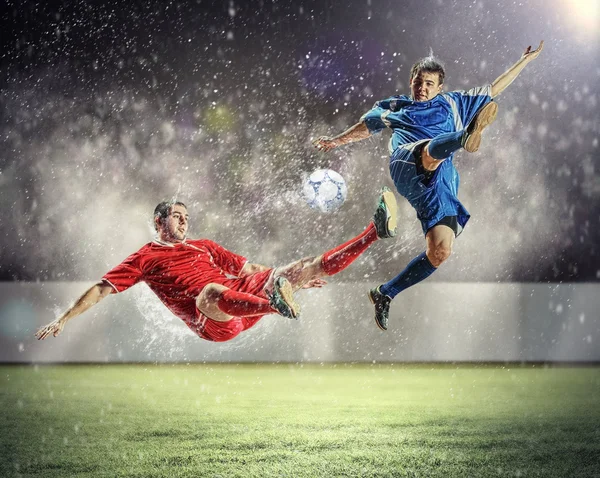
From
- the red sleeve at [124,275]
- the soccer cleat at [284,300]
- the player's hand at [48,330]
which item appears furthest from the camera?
the red sleeve at [124,275]

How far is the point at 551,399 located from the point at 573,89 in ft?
9.84

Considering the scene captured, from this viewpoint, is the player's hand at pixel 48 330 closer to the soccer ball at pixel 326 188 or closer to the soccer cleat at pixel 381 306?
the soccer cleat at pixel 381 306

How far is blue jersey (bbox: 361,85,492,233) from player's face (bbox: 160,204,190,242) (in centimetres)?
154

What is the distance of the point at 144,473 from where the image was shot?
304 centimetres

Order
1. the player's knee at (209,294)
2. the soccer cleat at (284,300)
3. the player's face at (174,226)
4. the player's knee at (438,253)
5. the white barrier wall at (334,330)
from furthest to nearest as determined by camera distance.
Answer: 1. the white barrier wall at (334,330)
2. the player's face at (174,226)
3. the player's knee at (209,294)
4. the player's knee at (438,253)
5. the soccer cleat at (284,300)

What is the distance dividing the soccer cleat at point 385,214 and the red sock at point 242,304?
800 millimetres

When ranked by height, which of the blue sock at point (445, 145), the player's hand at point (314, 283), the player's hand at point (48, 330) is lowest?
the player's hand at point (48, 330)

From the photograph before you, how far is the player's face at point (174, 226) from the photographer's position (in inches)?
174

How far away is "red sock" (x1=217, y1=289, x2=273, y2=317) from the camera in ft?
12.3

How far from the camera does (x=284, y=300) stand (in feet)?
11.5

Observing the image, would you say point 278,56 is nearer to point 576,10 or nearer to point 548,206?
point 576,10

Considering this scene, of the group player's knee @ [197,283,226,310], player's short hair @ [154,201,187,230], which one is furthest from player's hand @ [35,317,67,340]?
player's short hair @ [154,201,187,230]

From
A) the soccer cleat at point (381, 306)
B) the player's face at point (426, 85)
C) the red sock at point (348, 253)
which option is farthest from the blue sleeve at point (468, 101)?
the soccer cleat at point (381, 306)

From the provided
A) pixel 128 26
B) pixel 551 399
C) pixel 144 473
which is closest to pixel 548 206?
pixel 551 399
